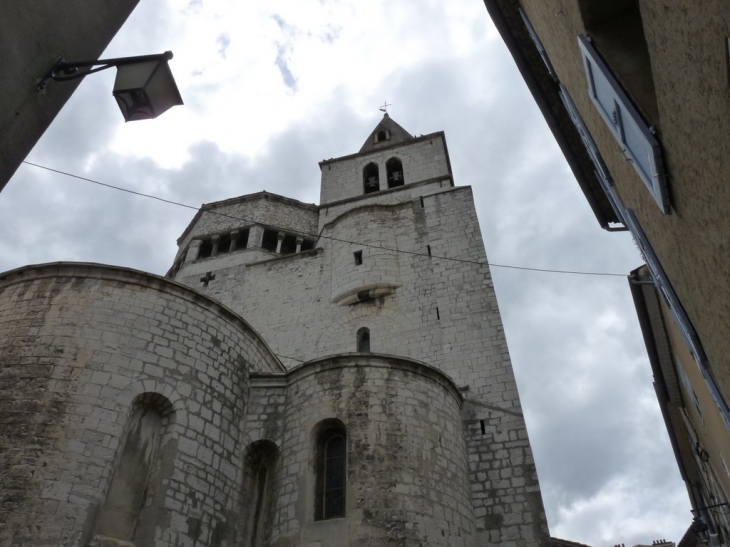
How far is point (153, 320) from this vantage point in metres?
8.95

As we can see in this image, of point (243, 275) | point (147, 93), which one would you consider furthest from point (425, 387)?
point (243, 275)

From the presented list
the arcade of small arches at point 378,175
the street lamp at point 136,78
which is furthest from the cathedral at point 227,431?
the arcade of small arches at point 378,175

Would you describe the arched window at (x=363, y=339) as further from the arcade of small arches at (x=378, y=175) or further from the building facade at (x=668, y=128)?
the building facade at (x=668, y=128)

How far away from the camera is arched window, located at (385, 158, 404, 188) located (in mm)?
19875

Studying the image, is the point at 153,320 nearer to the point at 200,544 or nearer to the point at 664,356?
the point at 200,544

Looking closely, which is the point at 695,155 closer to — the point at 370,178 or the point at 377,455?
the point at 377,455

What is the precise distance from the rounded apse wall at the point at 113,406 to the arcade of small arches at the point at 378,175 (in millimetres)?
11211

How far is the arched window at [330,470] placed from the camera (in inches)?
330

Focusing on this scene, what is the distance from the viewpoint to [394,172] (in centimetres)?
2028

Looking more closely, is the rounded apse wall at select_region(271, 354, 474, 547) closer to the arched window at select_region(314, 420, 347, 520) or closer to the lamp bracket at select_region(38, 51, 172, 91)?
the arched window at select_region(314, 420, 347, 520)

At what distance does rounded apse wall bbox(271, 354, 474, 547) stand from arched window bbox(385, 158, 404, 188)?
10.9 meters

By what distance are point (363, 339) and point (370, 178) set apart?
27.7 ft

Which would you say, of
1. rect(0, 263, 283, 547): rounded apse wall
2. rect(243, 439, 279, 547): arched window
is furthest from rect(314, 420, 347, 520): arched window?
rect(0, 263, 283, 547): rounded apse wall

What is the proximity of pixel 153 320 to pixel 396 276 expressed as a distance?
707 centimetres
